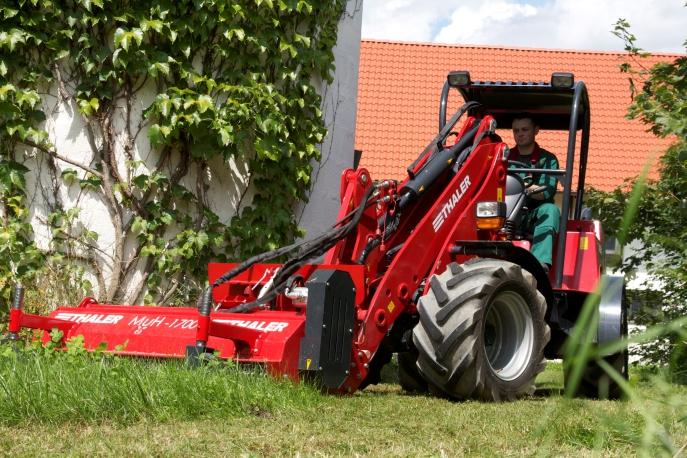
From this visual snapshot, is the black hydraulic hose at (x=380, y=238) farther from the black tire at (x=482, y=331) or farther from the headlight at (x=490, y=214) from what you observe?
the headlight at (x=490, y=214)

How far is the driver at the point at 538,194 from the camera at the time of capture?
720 cm

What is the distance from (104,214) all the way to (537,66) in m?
16.4

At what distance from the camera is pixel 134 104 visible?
9.08 meters

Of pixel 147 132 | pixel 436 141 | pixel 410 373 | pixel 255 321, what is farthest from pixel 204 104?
pixel 255 321

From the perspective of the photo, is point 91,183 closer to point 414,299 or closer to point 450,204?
point 450,204

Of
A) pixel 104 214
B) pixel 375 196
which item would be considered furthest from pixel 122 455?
pixel 104 214

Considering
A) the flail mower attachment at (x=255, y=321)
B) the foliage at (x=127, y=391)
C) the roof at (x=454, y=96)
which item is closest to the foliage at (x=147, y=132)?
the flail mower attachment at (x=255, y=321)

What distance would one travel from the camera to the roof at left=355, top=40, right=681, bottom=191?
20062 millimetres

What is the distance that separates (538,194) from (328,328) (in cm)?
260

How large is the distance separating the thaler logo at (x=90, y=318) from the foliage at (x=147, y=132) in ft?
7.33

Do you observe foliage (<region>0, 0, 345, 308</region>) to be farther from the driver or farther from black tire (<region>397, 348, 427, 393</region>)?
black tire (<region>397, 348, 427, 393</region>)

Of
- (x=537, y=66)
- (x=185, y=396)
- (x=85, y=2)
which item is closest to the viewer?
(x=185, y=396)

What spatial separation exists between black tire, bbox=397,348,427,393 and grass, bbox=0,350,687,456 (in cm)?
124

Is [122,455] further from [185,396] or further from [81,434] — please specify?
[185,396]
